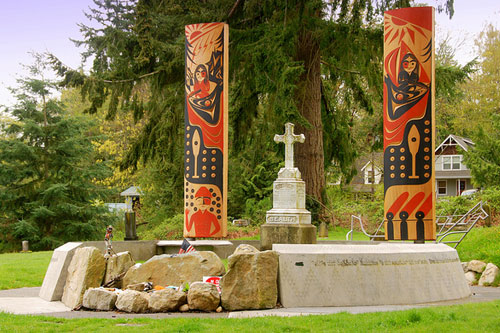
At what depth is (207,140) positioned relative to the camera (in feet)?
45.5

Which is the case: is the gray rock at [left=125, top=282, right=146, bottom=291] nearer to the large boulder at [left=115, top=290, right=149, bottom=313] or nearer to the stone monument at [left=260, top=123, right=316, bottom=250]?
the large boulder at [left=115, top=290, right=149, bottom=313]

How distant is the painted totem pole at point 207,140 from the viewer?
13836mm

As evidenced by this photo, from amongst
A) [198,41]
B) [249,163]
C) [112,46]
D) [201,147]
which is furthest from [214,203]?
[249,163]

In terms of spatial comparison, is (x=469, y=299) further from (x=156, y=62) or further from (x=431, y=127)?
(x=156, y=62)

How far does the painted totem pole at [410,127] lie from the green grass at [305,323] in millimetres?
4678

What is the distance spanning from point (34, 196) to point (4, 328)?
69.8 feet

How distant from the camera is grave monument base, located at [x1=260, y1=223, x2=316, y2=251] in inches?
486

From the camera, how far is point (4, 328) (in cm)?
714

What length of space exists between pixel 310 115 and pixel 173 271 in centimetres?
994

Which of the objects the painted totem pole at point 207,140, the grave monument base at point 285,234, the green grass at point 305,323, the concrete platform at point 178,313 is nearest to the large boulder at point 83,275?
the concrete platform at point 178,313

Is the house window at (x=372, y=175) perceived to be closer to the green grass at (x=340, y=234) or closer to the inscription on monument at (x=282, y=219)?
the green grass at (x=340, y=234)

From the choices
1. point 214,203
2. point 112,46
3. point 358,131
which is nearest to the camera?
point 214,203

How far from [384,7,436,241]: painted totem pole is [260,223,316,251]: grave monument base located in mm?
1720

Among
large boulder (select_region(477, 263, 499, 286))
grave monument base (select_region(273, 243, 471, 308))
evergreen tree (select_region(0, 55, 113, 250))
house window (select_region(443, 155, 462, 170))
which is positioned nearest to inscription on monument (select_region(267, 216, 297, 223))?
grave monument base (select_region(273, 243, 471, 308))
